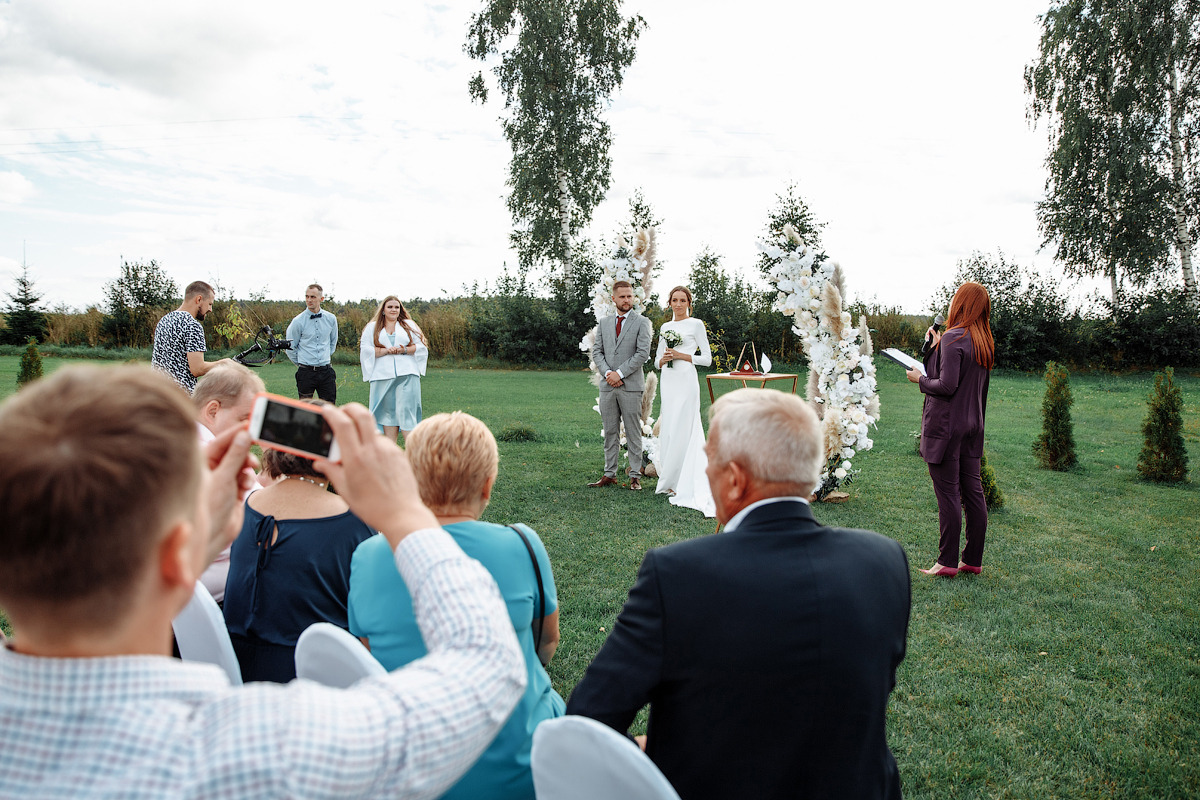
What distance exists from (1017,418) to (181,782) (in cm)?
1631

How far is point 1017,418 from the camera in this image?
14.3m

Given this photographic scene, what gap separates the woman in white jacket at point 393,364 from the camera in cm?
875

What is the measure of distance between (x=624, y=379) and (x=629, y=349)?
0.37 metres

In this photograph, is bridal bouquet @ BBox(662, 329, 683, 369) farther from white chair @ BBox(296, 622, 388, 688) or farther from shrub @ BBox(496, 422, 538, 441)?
white chair @ BBox(296, 622, 388, 688)

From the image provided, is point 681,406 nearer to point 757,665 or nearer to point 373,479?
point 757,665

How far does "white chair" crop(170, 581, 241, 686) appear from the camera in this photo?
184cm

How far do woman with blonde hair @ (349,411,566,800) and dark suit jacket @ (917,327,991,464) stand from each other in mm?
3923

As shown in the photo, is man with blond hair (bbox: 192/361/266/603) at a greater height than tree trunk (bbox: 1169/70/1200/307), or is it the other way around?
tree trunk (bbox: 1169/70/1200/307)

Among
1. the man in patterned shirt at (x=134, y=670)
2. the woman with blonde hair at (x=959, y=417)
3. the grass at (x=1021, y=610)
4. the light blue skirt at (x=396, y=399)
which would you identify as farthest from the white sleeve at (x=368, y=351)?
the man in patterned shirt at (x=134, y=670)

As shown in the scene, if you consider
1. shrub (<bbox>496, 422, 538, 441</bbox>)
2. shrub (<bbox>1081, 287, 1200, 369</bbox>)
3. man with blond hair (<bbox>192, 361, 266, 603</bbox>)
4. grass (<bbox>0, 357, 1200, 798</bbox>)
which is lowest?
grass (<bbox>0, 357, 1200, 798</bbox>)

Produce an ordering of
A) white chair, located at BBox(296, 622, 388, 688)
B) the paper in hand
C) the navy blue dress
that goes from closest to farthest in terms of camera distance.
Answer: white chair, located at BBox(296, 622, 388, 688) → the navy blue dress → the paper in hand

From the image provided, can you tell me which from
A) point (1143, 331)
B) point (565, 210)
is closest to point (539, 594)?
point (565, 210)

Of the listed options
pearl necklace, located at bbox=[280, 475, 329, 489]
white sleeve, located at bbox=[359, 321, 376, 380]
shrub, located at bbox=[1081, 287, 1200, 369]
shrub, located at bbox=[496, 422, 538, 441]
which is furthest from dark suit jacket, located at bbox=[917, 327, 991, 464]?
shrub, located at bbox=[1081, 287, 1200, 369]

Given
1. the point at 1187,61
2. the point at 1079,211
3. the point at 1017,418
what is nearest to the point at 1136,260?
the point at 1079,211
